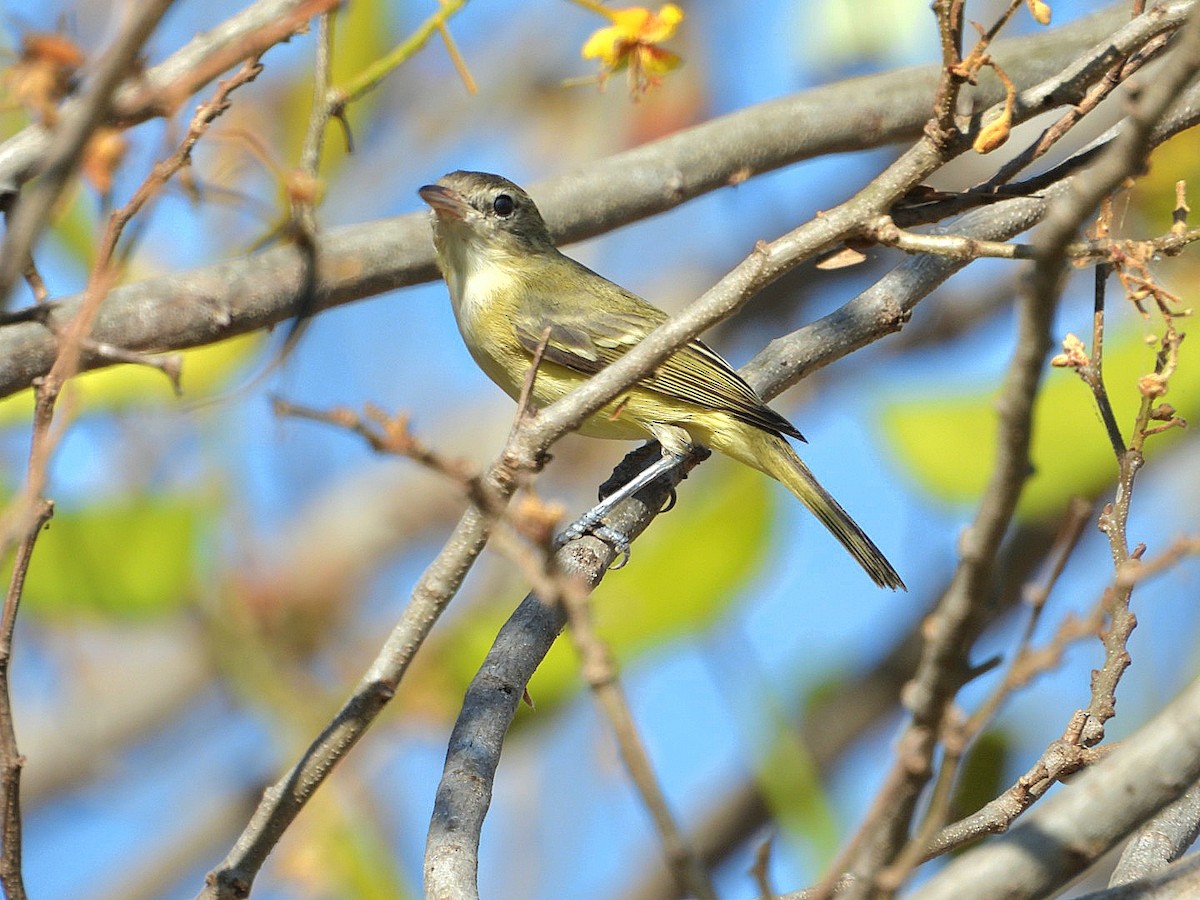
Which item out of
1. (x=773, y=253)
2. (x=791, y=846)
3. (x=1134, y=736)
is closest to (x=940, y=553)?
(x=791, y=846)

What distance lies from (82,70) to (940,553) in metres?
3.83

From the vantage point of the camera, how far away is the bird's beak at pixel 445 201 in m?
4.19

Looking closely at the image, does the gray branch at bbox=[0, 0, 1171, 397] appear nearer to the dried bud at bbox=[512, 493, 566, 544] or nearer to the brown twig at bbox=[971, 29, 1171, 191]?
the brown twig at bbox=[971, 29, 1171, 191]

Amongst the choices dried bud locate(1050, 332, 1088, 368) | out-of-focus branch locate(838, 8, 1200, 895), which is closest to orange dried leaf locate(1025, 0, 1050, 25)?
dried bud locate(1050, 332, 1088, 368)

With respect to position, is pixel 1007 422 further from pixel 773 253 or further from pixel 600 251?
pixel 600 251

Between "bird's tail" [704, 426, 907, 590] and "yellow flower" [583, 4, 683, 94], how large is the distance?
1.64 meters

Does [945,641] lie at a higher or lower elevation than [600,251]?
lower

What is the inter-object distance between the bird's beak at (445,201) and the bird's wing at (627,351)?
393 millimetres

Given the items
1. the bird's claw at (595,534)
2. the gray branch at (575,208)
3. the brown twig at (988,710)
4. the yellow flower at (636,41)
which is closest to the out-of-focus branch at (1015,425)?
the brown twig at (988,710)

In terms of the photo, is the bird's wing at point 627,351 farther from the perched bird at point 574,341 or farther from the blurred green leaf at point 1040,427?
the blurred green leaf at point 1040,427

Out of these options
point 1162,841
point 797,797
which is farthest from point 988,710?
point 797,797

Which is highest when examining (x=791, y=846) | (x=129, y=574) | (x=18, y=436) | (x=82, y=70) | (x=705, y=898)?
(x=18, y=436)

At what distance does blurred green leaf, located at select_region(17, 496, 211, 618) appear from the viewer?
3.86 meters

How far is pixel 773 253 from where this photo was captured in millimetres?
1931
